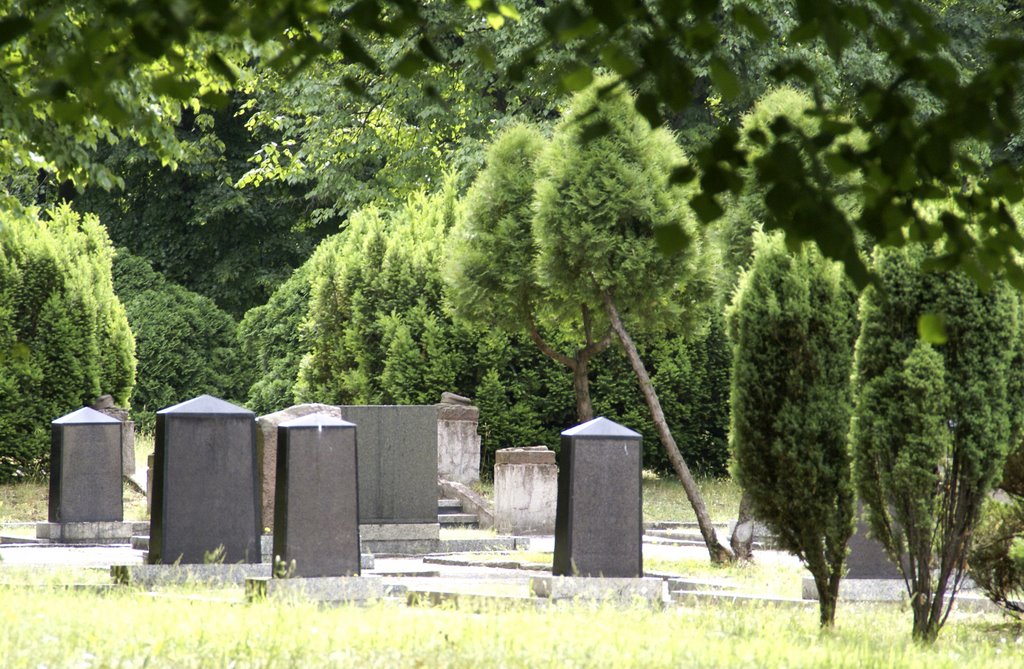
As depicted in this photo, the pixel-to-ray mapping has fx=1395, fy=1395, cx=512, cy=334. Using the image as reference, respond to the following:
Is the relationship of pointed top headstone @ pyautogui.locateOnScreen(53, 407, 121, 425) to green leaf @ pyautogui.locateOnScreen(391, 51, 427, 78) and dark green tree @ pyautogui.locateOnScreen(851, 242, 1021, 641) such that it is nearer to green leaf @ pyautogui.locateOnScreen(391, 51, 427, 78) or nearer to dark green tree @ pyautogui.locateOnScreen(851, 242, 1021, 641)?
dark green tree @ pyautogui.locateOnScreen(851, 242, 1021, 641)

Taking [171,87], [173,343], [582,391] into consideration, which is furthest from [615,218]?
[173,343]

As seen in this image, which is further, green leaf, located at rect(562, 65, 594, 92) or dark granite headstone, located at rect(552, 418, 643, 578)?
dark granite headstone, located at rect(552, 418, 643, 578)

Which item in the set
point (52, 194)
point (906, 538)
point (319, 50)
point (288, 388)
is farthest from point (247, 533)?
point (52, 194)

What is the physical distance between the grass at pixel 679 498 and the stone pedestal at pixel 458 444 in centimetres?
258

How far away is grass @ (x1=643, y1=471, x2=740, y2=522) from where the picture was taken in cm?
1934

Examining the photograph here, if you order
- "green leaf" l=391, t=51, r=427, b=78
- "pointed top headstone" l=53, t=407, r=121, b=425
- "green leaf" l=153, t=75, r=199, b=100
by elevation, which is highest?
"green leaf" l=391, t=51, r=427, b=78

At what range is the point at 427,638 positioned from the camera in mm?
Result: 7090

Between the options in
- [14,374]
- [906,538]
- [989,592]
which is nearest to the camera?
[906,538]

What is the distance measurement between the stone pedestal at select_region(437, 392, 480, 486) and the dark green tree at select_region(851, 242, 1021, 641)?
38.3 ft

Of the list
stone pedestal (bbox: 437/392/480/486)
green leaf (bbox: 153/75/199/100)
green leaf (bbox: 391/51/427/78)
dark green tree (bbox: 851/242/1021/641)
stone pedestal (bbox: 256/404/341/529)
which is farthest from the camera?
stone pedestal (bbox: 437/392/480/486)

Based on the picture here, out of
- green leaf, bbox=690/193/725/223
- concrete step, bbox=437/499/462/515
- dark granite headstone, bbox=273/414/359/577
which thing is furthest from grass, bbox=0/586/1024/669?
concrete step, bbox=437/499/462/515

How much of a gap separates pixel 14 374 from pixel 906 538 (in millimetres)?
15043

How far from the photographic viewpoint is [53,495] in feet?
52.5

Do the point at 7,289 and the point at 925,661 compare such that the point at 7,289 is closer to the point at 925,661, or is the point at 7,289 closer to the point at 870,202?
the point at 925,661
